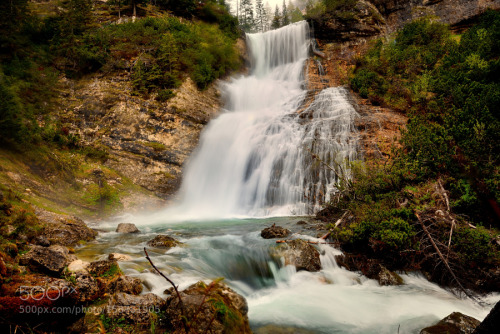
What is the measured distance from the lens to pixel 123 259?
20.0 ft

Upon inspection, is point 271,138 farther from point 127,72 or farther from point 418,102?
point 127,72

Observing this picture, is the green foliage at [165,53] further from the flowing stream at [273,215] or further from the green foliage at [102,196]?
the green foliage at [102,196]

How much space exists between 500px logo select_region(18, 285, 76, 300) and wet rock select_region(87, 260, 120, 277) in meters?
1.67

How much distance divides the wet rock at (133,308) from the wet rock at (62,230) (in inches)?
161

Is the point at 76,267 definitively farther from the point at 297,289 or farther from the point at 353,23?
the point at 353,23

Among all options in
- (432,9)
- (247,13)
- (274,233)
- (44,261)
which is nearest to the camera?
(44,261)

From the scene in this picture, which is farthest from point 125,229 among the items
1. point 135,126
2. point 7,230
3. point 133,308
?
point 135,126

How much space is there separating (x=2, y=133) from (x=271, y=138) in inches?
539

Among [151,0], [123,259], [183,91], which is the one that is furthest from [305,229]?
[151,0]

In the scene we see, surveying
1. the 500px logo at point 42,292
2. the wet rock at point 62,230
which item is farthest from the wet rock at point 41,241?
the 500px logo at point 42,292

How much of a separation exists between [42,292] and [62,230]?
5395 millimetres

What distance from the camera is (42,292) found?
284 cm

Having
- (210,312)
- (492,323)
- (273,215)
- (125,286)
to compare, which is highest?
(492,323)

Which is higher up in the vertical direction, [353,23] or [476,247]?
[353,23]
